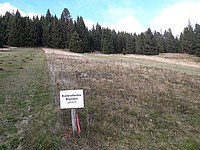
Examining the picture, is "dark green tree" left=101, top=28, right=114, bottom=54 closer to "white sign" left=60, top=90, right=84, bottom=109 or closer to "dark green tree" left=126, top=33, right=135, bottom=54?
"dark green tree" left=126, top=33, right=135, bottom=54

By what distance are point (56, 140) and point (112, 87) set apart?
7.47 meters

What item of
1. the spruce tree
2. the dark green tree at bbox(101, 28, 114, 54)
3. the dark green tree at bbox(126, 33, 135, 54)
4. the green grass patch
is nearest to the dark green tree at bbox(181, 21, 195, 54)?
the dark green tree at bbox(126, 33, 135, 54)

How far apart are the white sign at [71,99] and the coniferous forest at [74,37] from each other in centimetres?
6918

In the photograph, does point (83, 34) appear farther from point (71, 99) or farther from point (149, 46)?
point (71, 99)

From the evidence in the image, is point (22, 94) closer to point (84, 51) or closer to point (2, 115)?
point (2, 115)

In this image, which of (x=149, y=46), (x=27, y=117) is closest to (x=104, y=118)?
(x=27, y=117)

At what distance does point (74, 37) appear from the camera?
7744 centimetres

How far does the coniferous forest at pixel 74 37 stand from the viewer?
7838cm

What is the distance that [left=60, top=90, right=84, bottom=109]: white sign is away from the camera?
8.09 meters

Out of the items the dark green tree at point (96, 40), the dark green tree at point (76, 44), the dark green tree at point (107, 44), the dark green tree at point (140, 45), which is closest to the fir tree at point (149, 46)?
the dark green tree at point (140, 45)

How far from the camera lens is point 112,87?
49.5ft

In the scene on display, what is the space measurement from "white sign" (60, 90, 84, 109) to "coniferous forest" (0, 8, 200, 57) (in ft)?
227

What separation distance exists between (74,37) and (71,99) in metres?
70.7

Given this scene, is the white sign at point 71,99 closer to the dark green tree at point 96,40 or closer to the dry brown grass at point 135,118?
the dry brown grass at point 135,118
